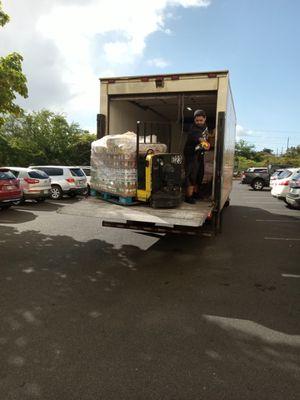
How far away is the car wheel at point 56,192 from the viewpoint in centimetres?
1622

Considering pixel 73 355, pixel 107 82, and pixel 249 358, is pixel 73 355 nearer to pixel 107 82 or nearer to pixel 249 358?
pixel 249 358

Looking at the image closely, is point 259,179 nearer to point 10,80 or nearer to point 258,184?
point 258,184

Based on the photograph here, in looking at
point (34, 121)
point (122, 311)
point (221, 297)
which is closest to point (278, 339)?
point (221, 297)

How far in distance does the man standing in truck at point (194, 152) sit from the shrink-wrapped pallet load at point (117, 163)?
1165mm

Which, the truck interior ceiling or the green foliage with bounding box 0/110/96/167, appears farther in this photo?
the green foliage with bounding box 0/110/96/167

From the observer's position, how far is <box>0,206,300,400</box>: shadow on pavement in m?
2.93

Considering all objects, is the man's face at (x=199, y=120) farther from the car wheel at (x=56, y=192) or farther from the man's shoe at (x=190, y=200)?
the car wheel at (x=56, y=192)

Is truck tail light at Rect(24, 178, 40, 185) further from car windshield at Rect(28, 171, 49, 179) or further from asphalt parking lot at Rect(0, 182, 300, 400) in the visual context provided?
asphalt parking lot at Rect(0, 182, 300, 400)

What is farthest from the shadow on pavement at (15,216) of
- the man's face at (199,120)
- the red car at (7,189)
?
the man's face at (199,120)

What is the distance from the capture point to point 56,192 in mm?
16266

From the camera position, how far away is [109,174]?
6520mm

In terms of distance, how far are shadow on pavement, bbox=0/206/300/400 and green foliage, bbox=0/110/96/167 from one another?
2501cm

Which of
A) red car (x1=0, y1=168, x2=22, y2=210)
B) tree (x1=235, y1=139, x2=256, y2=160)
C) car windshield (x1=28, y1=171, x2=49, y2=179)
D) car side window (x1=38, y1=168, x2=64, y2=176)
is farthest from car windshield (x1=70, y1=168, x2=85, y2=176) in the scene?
tree (x1=235, y1=139, x2=256, y2=160)

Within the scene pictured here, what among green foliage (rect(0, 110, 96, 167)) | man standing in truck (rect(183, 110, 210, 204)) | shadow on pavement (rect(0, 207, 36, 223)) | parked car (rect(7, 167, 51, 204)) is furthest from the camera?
green foliage (rect(0, 110, 96, 167))
